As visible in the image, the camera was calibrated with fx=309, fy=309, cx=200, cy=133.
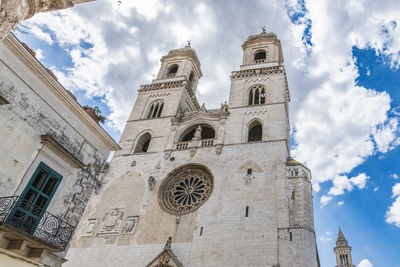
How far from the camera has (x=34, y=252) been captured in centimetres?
717

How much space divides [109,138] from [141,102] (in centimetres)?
1575

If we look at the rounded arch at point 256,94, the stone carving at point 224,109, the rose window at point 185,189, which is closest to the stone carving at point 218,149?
the rose window at point 185,189

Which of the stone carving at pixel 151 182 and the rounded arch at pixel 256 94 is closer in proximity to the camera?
the stone carving at pixel 151 182

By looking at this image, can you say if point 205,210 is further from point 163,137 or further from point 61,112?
point 61,112

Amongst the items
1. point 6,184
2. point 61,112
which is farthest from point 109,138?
point 6,184

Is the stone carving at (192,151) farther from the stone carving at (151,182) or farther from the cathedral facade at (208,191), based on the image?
the stone carving at (151,182)

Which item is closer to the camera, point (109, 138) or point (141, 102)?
point (109, 138)

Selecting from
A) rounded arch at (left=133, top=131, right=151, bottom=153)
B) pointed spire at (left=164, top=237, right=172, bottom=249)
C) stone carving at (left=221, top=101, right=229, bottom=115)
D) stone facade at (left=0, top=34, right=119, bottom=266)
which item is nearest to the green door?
stone facade at (left=0, top=34, right=119, bottom=266)

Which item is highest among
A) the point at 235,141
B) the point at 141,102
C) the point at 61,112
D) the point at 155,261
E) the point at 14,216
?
the point at 141,102

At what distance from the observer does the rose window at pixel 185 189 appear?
18.0 metres

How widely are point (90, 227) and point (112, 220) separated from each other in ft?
4.59

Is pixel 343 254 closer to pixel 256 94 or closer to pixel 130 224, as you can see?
pixel 256 94

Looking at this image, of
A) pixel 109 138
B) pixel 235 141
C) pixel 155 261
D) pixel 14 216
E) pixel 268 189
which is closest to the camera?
pixel 14 216

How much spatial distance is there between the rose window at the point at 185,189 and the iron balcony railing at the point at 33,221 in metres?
10.2
